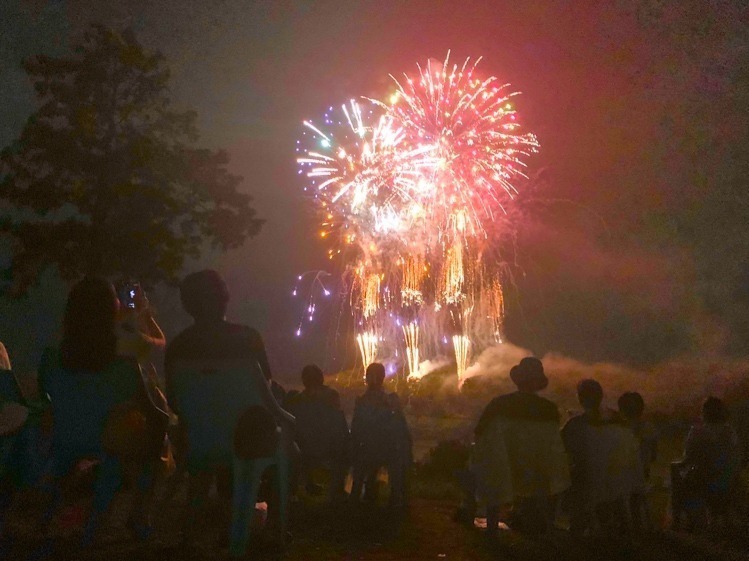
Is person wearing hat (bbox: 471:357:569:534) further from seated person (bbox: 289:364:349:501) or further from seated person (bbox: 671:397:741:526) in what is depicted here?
seated person (bbox: 289:364:349:501)

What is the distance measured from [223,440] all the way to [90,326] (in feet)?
3.36

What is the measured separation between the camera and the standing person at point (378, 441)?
6871 mm

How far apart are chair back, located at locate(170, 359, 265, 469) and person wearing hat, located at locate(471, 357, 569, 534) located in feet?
6.74

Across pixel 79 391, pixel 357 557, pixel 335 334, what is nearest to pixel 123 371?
pixel 79 391

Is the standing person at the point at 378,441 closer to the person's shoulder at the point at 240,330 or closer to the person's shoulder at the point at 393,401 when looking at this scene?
the person's shoulder at the point at 393,401

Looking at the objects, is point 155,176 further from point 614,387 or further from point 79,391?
point 614,387

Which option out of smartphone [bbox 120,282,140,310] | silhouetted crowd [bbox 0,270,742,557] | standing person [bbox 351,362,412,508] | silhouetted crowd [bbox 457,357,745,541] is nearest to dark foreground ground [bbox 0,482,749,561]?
silhouetted crowd [bbox 0,270,742,557]

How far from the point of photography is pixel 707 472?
621 cm

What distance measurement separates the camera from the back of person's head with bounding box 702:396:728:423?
21.3ft

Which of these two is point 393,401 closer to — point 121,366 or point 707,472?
point 707,472

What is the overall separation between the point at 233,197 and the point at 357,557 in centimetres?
1465

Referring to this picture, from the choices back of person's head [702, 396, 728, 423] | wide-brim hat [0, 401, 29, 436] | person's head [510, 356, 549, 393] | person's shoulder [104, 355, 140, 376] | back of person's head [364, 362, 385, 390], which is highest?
back of person's head [364, 362, 385, 390]

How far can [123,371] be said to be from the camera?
3961 mm

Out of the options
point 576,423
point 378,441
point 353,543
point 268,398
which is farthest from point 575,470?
point 268,398
